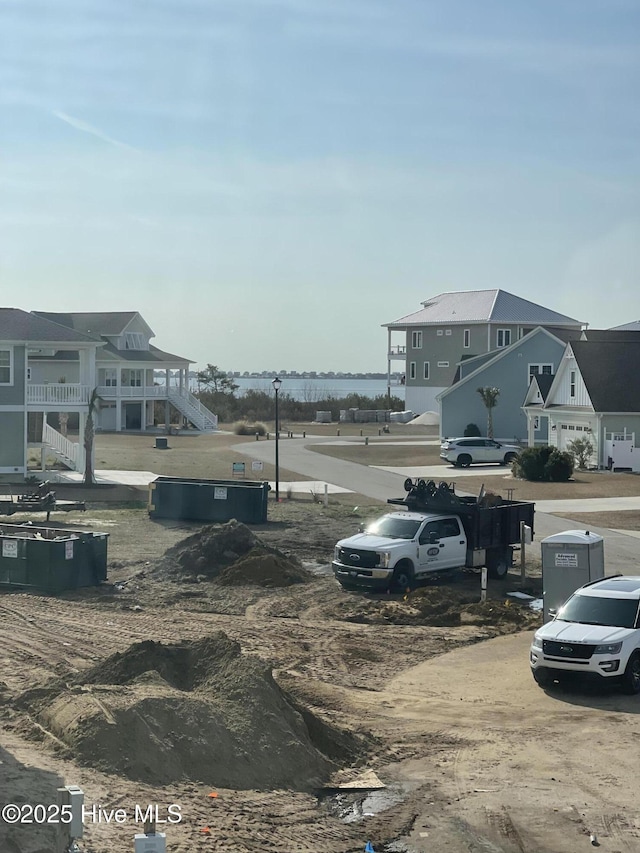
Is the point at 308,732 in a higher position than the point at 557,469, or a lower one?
lower

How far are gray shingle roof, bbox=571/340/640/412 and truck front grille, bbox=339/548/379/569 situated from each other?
104ft

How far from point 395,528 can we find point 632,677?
8.96 metres

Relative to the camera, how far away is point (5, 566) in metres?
22.7

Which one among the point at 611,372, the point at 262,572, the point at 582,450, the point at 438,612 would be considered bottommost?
the point at 438,612

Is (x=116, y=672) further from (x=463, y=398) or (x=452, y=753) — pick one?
(x=463, y=398)

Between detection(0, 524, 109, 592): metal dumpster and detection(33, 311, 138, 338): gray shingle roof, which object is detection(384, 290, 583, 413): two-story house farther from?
detection(0, 524, 109, 592): metal dumpster

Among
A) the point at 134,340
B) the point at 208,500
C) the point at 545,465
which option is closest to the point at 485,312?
the point at 134,340

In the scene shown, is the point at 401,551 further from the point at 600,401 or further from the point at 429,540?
the point at 600,401

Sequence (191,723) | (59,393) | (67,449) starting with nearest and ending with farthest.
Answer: (191,723)
(59,393)
(67,449)

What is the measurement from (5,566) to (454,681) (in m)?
10.8

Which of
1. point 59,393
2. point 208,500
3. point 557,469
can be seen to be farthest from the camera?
Answer: point 557,469

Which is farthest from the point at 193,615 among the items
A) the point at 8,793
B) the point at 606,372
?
the point at 606,372

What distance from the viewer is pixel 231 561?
24.9 m

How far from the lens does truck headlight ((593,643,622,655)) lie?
598 inches
